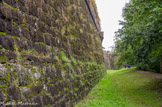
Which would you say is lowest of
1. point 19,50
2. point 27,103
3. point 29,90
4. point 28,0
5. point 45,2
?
point 27,103


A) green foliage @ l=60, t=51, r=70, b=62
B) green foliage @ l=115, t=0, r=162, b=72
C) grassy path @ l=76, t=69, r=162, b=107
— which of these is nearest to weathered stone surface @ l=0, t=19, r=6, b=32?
green foliage @ l=60, t=51, r=70, b=62

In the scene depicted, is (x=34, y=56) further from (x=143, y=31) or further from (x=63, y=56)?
(x=143, y=31)

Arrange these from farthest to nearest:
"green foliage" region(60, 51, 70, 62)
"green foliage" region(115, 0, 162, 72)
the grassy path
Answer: "green foliage" region(115, 0, 162, 72)
the grassy path
"green foliage" region(60, 51, 70, 62)

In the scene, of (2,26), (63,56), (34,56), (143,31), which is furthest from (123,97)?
(2,26)

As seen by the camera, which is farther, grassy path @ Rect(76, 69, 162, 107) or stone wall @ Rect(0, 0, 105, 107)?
grassy path @ Rect(76, 69, 162, 107)

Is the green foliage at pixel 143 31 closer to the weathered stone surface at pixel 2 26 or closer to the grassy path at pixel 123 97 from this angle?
the grassy path at pixel 123 97

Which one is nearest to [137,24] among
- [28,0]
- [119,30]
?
[119,30]

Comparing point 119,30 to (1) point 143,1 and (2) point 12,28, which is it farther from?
(2) point 12,28

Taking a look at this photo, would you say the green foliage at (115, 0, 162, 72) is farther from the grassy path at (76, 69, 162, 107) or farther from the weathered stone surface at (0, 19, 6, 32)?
the weathered stone surface at (0, 19, 6, 32)

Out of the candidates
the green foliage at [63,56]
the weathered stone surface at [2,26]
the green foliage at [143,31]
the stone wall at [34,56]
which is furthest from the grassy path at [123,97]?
the weathered stone surface at [2,26]

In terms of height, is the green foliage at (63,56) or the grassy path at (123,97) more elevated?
the green foliage at (63,56)

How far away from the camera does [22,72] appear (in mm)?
2924

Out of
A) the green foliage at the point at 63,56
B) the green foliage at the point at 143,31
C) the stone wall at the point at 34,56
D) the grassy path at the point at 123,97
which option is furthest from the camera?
the green foliage at the point at 143,31

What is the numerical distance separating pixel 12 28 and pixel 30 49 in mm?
573
